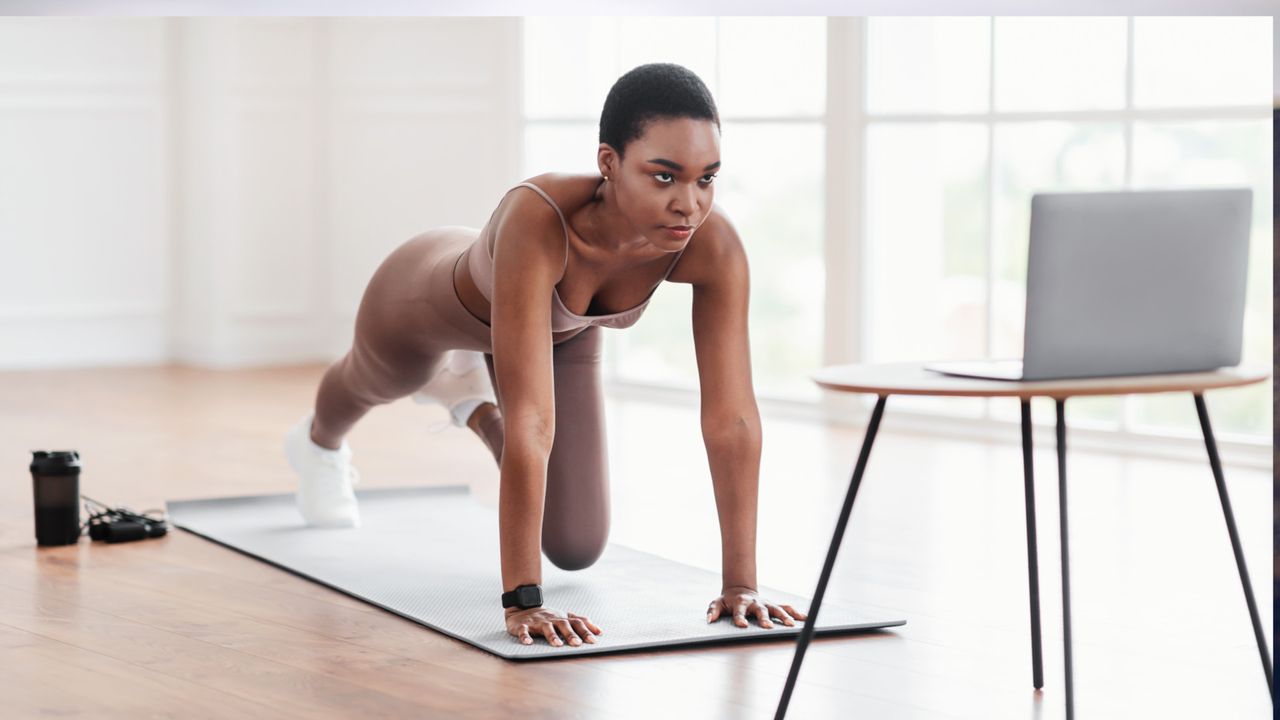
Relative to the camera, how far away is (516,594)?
2.67 metres

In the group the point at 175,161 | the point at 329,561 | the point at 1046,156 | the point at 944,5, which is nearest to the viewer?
the point at 944,5

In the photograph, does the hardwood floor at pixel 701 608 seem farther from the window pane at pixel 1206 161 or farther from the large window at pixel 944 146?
the large window at pixel 944 146

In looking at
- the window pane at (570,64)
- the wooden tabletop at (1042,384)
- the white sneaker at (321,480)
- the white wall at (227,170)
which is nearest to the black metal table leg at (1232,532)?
the wooden tabletop at (1042,384)

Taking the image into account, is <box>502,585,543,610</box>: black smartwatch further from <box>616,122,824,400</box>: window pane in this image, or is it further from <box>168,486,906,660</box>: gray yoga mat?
<box>616,122,824,400</box>: window pane

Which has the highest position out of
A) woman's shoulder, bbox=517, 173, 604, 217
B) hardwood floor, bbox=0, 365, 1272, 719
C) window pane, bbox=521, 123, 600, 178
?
window pane, bbox=521, 123, 600, 178

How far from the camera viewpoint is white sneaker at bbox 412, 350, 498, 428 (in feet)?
11.4

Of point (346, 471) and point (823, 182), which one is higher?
point (823, 182)

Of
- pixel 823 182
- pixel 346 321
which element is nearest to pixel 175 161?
pixel 346 321

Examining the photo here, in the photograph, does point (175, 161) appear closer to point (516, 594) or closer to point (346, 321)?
point (346, 321)

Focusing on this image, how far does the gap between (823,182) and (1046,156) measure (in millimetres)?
820

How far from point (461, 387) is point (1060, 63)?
2.55 metres

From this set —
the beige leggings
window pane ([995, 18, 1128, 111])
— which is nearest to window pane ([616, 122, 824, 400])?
window pane ([995, 18, 1128, 111])

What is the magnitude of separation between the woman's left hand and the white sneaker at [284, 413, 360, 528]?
117 cm

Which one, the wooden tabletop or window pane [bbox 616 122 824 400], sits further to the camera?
window pane [bbox 616 122 824 400]
